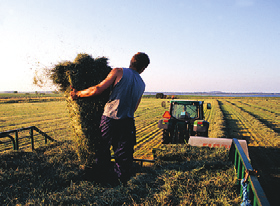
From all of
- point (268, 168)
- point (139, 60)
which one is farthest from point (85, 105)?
point (268, 168)

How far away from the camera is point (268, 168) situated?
5516 mm

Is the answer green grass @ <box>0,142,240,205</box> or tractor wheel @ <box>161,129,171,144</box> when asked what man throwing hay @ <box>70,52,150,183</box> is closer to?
green grass @ <box>0,142,240,205</box>

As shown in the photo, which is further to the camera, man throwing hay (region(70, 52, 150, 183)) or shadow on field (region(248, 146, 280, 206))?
shadow on field (region(248, 146, 280, 206))

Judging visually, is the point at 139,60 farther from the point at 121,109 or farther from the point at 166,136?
the point at 166,136

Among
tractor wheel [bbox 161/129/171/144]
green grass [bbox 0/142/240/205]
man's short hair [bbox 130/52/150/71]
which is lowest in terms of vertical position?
tractor wheel [bbox 161/129/171/144]

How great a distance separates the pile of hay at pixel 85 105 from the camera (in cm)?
275

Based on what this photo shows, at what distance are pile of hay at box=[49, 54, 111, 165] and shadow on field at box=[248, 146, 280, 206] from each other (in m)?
3.60

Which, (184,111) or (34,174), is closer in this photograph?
(34,174)

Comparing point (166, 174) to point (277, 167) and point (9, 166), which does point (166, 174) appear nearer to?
point (9, 166)

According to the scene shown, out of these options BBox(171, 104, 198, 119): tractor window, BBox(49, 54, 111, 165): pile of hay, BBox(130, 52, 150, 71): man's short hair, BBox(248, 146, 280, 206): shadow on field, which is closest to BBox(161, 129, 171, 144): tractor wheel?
BBox(171, 104, 198, 119): tractor window

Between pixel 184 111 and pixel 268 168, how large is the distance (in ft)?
9.50

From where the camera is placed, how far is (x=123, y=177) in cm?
216

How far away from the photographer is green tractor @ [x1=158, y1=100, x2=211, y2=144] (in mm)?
6230

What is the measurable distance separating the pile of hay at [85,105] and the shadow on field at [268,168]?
3598 mm
